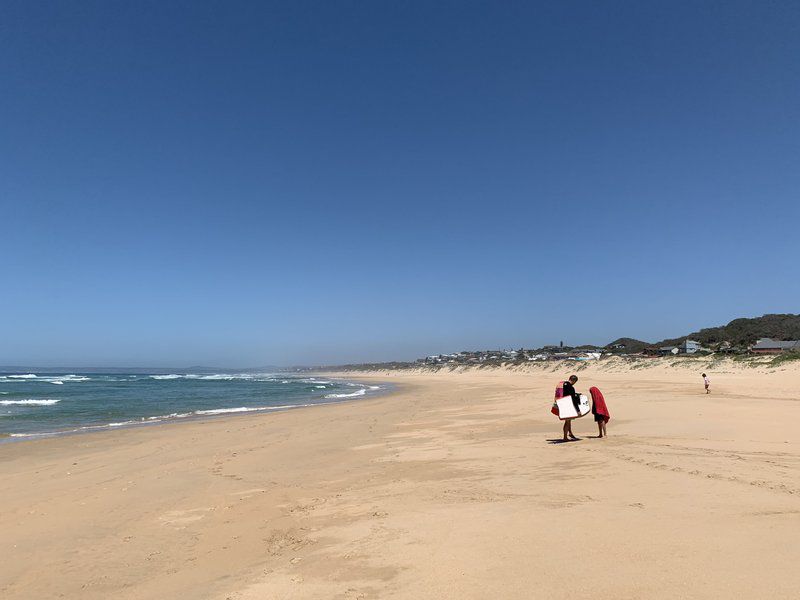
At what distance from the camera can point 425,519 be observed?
5750 millimetres

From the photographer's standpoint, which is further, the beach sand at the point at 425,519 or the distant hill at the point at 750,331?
the distant hill at the point at 750,331

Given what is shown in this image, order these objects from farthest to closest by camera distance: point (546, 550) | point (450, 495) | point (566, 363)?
1. point (566, 363)
2. point (450, 495)
3. point (546, 550)

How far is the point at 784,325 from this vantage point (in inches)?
3265

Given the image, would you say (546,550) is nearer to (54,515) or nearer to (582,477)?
(582,477)

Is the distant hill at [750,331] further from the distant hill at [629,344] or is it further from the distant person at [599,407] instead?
the distant person at [599,407]

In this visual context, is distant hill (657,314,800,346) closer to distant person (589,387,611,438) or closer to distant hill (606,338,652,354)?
distant hill (606,338,652,354)

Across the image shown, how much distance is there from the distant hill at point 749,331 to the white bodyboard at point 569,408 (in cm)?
7684

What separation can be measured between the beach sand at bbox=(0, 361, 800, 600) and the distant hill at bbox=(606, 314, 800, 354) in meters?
79.4

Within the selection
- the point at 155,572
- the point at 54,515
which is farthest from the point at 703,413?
the point at 54,515

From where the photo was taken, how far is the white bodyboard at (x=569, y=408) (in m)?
11.2

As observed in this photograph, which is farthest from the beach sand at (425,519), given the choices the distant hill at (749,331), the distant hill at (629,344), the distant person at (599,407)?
the distant hill at (629,344)

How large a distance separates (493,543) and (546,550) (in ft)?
1.77

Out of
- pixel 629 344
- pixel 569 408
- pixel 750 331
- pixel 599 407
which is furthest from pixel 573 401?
pixel 629 344

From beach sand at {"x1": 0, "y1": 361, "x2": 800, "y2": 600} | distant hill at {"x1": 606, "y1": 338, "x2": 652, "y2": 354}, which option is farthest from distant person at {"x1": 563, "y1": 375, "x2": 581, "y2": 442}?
distant hill at {"x1": 606, "y1": 338, "x2": 652, "y2": 354}
